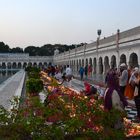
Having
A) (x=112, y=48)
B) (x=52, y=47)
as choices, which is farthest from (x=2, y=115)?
(x=52, y=47)

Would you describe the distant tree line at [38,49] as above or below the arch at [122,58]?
above

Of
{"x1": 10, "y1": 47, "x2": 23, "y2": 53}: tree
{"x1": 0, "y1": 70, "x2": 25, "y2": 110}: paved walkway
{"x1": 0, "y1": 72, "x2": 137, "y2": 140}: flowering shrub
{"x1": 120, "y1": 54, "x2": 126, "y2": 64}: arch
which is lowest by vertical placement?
{"x1": 0, "y1": 70, "x2": 25, "y2": 110}: paved walkway

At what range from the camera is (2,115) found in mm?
5461

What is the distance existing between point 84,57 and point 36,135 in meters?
58.6

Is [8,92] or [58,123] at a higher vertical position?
[58,123]

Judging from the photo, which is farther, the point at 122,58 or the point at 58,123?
the point at 122,58

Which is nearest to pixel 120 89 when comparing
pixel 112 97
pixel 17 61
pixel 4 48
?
pixel 112 97

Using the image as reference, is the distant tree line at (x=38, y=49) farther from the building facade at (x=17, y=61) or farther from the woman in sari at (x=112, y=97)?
the woman in sari at (x=112, y=97)

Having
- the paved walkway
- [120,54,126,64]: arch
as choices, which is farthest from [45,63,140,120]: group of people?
[120,54,126,64]: arch

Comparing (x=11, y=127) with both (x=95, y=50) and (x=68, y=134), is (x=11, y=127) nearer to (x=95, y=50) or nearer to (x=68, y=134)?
(x=68, y=134)

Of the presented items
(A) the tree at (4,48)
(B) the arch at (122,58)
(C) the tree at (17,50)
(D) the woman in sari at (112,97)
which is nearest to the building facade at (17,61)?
(A) the tree at (4,48)

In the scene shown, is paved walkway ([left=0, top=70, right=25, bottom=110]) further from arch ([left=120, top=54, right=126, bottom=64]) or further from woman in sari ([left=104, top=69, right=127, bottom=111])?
arch ([left=120, top=54, right=126, bottom=64])

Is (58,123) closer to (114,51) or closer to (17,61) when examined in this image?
(114,51)

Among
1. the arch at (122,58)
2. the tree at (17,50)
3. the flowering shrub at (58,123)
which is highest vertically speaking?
the tree at (17,50)
